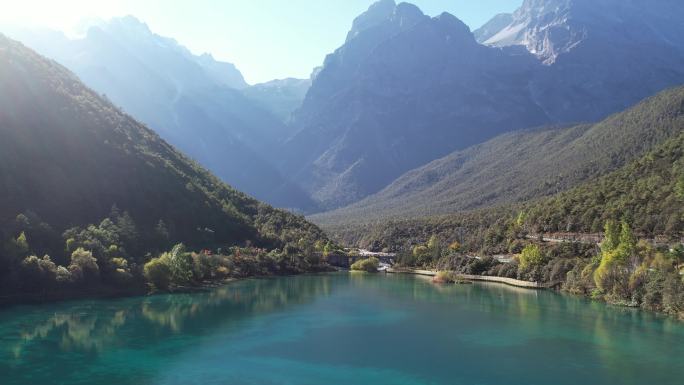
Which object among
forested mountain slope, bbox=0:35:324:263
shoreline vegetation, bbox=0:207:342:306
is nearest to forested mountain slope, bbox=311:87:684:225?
forested mountain slope, bbox=0:35:324:263

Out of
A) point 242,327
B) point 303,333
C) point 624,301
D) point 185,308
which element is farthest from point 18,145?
point 624,301

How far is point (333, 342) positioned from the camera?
44719 millimetres

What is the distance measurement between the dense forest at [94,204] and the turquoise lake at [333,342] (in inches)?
251

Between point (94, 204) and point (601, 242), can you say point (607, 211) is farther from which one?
point (94, 204)

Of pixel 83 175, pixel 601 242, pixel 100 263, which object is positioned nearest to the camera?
pixel 100 263

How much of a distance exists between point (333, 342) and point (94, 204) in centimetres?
4632

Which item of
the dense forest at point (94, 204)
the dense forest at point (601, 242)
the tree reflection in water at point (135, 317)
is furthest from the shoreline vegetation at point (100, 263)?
the dense forest at point (601, 242)

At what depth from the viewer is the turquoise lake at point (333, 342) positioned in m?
34.4

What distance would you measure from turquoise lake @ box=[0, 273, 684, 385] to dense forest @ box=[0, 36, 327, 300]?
6372 millimetres

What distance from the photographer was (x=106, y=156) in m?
86.6

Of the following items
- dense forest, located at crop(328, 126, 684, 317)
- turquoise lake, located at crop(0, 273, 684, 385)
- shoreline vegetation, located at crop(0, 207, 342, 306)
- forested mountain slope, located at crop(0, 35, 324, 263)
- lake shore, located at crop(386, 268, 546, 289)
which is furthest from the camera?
lake shore, located at crop(386, 268, 546, 289)

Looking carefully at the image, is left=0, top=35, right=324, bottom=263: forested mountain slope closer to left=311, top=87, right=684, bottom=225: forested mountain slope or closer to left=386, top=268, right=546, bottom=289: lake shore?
left=386, top=268, right=546, bottom=289: lake shore

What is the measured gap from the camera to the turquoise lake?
113 feet

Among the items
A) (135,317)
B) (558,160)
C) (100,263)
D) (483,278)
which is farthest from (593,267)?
(558,160)
